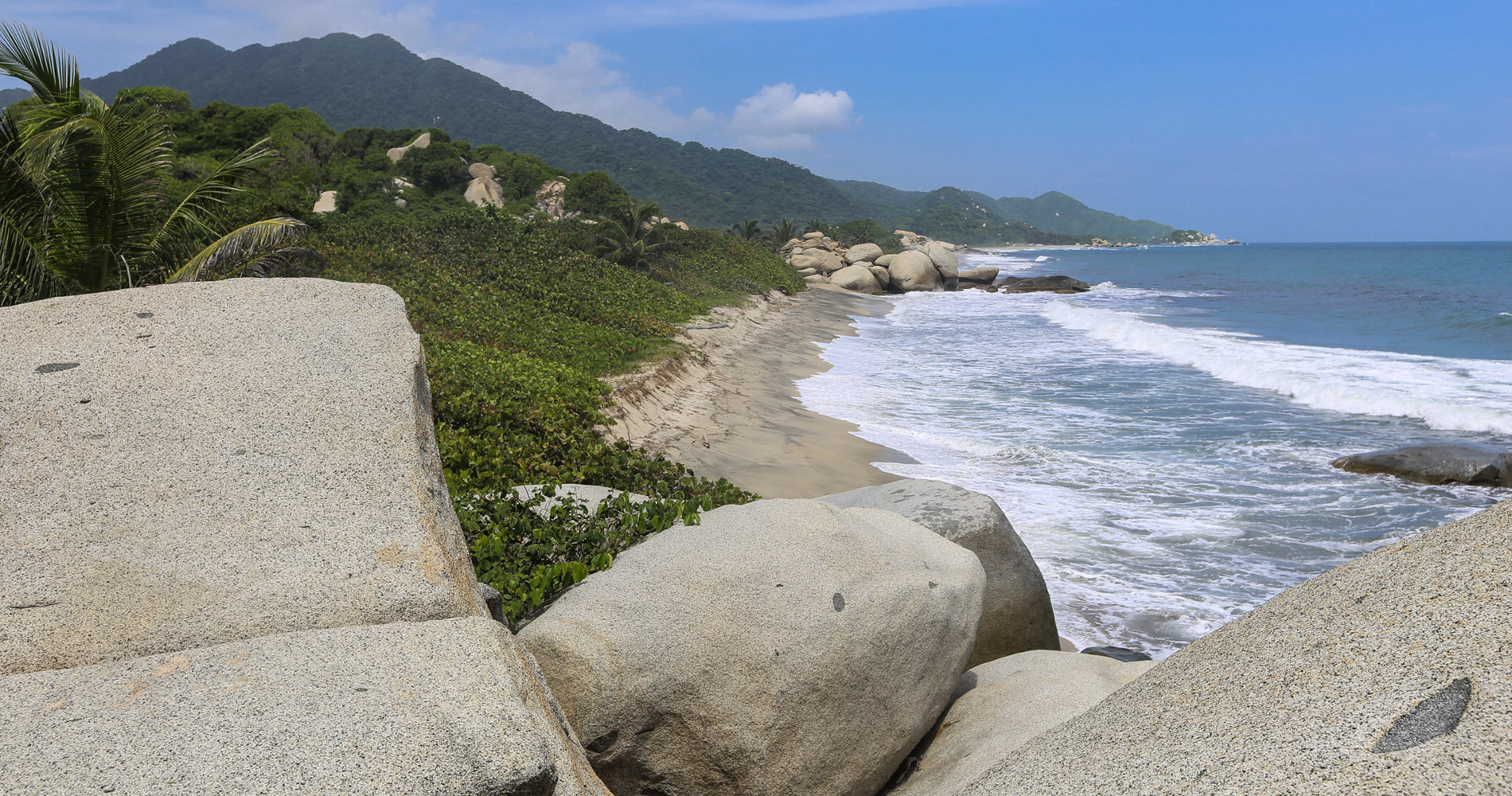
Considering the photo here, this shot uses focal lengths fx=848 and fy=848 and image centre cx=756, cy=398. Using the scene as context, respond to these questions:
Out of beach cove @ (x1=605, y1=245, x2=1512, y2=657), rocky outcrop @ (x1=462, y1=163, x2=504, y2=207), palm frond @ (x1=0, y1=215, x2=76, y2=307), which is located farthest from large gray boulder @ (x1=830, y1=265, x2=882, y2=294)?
palm frond @ (x1=0, y1=215, x2=76, y2=307)

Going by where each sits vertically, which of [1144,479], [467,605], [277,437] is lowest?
[1144,479]

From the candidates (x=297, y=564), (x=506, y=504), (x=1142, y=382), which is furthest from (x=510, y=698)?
(x=1142, y=382)

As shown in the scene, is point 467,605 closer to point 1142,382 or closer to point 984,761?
point 984,761

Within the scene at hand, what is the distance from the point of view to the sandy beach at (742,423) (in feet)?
35.5

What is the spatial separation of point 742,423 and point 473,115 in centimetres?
13458

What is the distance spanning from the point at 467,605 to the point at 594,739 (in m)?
0.95

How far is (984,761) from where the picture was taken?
394cm

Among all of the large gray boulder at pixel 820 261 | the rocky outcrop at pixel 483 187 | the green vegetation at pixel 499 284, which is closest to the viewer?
the green vegetation at pixel 499 284

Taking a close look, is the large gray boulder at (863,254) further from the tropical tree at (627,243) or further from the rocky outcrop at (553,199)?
the tropical tree at (627,243)

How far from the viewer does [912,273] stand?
46562 mm

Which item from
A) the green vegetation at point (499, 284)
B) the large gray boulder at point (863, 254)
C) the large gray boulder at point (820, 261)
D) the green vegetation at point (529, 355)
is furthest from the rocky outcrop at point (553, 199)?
the large gray boulder at point (863, 254)

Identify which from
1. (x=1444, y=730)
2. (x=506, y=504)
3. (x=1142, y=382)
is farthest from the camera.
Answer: (x=1142, y=382)

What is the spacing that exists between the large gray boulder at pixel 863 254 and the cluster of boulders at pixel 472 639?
45649 mm

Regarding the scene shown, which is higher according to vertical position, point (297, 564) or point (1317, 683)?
point (1317, 683)
